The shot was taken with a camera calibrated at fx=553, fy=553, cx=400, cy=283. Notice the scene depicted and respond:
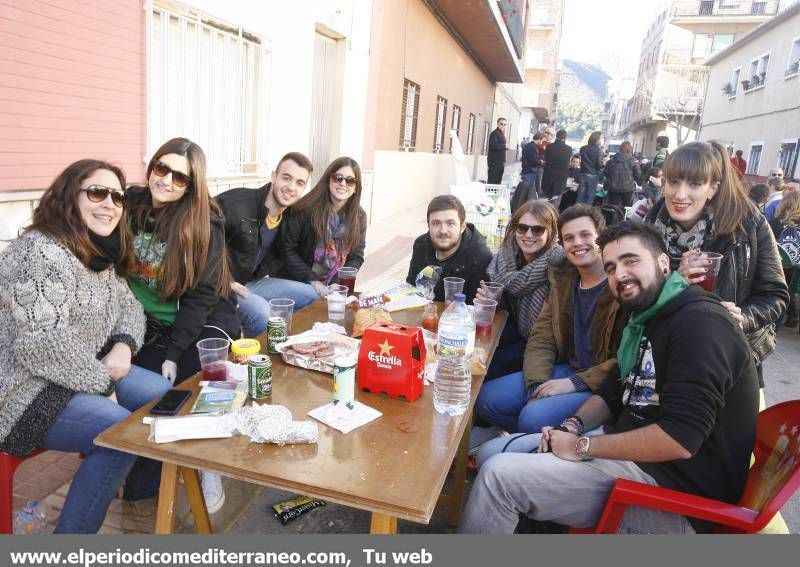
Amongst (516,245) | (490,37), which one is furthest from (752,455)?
(490,37)

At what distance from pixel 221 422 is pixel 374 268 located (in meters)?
6.04

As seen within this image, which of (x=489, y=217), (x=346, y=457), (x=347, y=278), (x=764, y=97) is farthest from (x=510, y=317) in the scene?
(x=764, y=97)

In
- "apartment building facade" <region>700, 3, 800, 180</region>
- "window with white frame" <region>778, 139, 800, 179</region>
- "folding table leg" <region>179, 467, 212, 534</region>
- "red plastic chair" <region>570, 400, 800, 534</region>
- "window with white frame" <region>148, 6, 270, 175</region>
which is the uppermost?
"apartment building facade" <region>700, 3, 800, 180</region>

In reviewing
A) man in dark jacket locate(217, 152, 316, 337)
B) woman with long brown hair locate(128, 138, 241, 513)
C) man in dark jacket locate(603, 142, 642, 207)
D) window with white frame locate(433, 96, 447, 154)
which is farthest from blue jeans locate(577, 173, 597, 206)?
woman with long brown hair locate(128, 138, 241, 513)

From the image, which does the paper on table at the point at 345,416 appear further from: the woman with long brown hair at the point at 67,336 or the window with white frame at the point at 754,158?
the window with white frame at the point at 754,158

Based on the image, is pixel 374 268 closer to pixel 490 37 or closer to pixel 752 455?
pixel 752 455

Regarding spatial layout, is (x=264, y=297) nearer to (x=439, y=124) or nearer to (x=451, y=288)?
(x=451, y=288)

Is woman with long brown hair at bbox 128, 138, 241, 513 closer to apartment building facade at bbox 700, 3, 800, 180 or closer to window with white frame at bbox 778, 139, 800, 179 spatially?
apartment building facade at bbox 700, 3, 800, 180

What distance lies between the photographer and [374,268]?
785cm

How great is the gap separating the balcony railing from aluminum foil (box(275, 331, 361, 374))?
44.2 meters

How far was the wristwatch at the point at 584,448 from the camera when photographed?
2.11 meters

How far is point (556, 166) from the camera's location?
11820 mm

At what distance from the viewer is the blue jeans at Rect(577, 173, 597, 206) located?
39.6 ft

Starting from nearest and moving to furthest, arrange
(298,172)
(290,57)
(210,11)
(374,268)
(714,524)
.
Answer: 1. (714,524)
2. (298,172)
3. (210,11)
4. (290,57)
5. (374,268)
